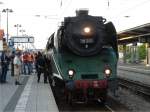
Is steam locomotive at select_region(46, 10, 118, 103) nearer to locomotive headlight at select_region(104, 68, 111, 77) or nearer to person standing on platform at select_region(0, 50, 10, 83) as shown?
locomotive headlight at select_region(104, 68, 111, 77)

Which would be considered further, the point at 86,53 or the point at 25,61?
the point at 25,61

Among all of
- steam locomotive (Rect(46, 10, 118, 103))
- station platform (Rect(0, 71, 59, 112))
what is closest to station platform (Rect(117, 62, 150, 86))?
station platform (Rect(0, 71, 59, 112))

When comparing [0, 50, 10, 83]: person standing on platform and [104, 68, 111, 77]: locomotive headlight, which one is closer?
[104, 68, 111, 77]: locomotive headlight

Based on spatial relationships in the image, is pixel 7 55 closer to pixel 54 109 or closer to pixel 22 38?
pixel 54 109

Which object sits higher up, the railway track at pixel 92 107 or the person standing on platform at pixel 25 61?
the person standing on platform at pixel 25 61

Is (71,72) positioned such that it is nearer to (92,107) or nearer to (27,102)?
(92,107)

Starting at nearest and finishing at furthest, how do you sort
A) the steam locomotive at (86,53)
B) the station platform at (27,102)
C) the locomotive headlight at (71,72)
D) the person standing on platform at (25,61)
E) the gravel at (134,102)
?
the station platform at (27,102) → the locomotive headlight at (71,72) → the steam locomotive at (86,53) → the gravel at (134,102) → the person standing on platform at (25,61)

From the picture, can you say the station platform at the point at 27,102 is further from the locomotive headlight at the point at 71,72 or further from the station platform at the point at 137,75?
the station platform at the point at 137,75

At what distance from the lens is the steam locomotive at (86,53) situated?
56.0 feet

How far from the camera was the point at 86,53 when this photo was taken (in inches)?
688

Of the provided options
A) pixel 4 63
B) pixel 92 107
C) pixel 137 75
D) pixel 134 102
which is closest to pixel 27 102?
pixel 92 107

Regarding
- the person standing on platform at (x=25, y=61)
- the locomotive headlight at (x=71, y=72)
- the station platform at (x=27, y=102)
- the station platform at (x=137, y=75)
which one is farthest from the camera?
the person standing on platform at (x=25, y=61)

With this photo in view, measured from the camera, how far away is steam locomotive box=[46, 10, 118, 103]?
56.0 feet

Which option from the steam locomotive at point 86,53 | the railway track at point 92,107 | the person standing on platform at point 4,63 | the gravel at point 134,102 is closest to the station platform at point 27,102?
the railway track at point 92,107
